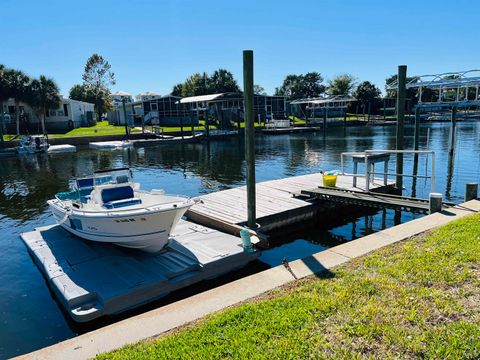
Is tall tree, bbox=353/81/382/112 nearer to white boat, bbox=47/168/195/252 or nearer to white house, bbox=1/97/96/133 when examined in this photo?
white house, bbox=1/97/96/133

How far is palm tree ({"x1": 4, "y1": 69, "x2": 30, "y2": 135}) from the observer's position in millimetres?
46625

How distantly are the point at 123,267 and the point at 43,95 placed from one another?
4986cm

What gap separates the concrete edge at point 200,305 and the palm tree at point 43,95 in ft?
165

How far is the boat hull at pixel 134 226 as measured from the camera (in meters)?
8.43

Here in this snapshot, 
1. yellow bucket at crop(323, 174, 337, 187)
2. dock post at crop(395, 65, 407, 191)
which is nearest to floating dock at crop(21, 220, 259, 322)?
yellow bucket at crop(323, 174, 337, 187)

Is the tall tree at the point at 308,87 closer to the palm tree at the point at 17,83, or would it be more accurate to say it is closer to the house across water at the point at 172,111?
the house across water at the point at 172,111

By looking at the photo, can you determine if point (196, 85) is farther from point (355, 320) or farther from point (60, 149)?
point (355, 320)

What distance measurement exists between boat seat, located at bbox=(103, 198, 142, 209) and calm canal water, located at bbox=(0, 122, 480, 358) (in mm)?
2437

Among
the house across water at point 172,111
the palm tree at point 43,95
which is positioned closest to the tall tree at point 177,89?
the house across water at point 172,111

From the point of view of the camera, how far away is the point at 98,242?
10.1m

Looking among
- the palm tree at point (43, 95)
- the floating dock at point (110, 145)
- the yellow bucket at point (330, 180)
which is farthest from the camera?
the palm tree at point (43, 95)

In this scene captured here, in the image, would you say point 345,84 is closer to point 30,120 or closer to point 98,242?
point 30,120

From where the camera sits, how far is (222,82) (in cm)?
8625

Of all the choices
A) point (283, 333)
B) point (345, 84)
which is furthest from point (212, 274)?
point (345, 84)
